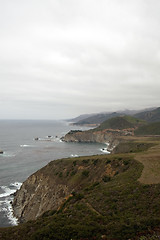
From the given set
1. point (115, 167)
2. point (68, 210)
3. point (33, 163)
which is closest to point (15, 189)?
point (33, 163)

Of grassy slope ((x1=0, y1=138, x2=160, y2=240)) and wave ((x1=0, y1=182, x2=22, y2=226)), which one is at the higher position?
grassy slope ((x1=0, y1=138, x2=160, y2=240))

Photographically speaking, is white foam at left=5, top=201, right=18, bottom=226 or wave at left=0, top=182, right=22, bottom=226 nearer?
white foam at left=5, top=201, right=18, bottom=226

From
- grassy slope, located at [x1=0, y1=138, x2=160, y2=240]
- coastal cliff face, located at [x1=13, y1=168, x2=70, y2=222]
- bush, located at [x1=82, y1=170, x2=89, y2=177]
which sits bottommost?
coastal cliff face, located at [x1=13, y1=168, x2=70, y2=222]

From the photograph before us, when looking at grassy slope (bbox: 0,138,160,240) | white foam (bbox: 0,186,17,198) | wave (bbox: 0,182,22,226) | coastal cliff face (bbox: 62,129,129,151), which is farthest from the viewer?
coastal cliff face (bbox: 62,129,129,151)

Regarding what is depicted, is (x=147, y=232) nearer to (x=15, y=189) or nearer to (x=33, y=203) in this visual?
(x=33, y=203)

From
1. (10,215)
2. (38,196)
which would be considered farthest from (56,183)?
(10,215)

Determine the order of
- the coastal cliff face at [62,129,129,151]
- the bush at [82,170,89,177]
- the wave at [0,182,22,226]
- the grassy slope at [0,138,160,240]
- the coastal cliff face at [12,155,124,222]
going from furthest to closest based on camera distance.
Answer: the coastal cliff face at [62,129,129,151] < the bush at [82,170,89,177] < the wave at [0,182,22,226] < the coastal cliff face at [12,155,124,222] < the grassy slope at [0,138,160,240]

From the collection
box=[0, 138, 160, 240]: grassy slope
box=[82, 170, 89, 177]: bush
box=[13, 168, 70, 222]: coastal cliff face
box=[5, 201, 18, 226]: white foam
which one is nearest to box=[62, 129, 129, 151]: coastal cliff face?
box=[13, 168, 70, 222]: coastal cliff face

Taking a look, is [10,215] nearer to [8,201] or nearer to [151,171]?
[8,201]

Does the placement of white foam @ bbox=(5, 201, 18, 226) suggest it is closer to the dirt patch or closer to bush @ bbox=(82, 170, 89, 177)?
bush @ bbox=(82, 170, 89, 177)
